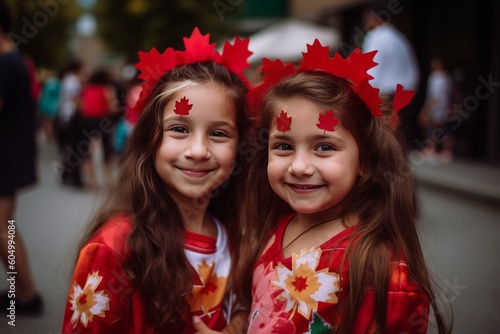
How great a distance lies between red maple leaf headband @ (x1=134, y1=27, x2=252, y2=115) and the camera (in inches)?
85.6

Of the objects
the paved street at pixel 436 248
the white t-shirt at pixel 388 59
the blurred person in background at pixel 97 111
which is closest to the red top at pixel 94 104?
the blurred person in background at pixel 97 111

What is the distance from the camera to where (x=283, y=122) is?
1832mm

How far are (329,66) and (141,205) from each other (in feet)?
2.75

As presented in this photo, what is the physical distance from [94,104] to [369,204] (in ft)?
25.7

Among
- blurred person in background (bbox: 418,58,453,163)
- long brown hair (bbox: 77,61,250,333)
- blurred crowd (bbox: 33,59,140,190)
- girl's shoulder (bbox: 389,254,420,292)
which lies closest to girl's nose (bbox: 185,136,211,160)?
long brown hair (bbox: 77,61,250,333)

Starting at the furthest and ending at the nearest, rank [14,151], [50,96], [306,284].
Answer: [50,96] → [14,151] → [306,284]

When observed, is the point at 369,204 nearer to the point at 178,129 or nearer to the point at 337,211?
the point at 337,211

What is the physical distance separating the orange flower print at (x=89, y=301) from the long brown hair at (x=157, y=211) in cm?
11

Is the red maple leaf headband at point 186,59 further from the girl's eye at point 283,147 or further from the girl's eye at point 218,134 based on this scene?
the girl's eye at point 283,147

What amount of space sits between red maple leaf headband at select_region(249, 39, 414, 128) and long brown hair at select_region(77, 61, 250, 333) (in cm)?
23

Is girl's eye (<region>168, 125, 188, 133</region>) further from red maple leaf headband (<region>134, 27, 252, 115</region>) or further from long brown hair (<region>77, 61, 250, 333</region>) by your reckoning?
red maple leaf headband (<region>134, 27, 252, 115</region>)

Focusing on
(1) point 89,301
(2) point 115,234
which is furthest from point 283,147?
(1) point 89,301

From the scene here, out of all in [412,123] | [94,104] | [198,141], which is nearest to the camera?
[198,141]

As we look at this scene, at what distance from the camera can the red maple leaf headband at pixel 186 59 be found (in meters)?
2.17
